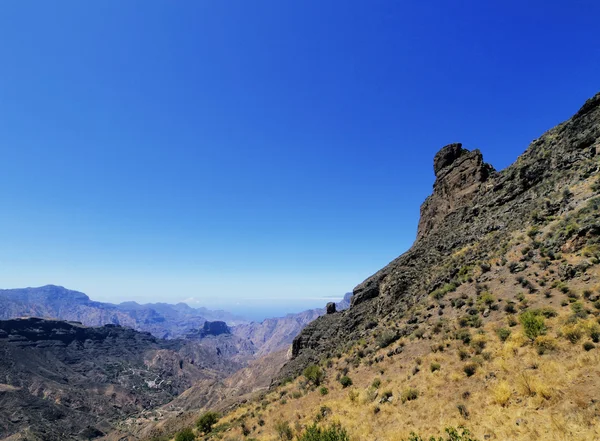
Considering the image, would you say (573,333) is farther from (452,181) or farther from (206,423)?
(452,181)

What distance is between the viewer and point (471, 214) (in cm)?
4175

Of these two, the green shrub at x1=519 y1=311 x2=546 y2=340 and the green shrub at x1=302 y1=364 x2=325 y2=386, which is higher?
the green shrub at x1=519 y1=311 x2=546 y2=340

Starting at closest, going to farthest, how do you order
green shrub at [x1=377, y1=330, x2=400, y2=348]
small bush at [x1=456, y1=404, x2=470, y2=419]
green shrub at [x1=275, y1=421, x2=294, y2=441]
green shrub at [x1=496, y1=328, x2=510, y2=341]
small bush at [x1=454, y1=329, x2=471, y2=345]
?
small bush at [x1=456, y1=404, x2=470, y2=419] < green shrub at [x1=496, y1=328, x2=510, y2=341] < green shrub at [x1=275, y1=421, x2=294, y2=441] < small bush at [x1=454, y1=329, x2=471, y2=345] < green shrub at [x1=377, y1=330, x2=400, y2=348]

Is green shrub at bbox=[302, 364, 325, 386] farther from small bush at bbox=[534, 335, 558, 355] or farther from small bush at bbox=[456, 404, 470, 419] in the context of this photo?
small bush at bbox=[534, 335, 558, 355]

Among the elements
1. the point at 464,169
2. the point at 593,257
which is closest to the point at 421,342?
the point at 593,257

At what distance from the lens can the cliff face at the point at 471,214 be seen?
3191 centimetres

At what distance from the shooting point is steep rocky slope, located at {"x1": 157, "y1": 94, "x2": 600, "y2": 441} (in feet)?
40.2

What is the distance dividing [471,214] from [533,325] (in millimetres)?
28933

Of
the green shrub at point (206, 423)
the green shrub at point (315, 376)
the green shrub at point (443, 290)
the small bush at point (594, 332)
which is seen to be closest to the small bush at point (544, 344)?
the small bush at point (594, 332)

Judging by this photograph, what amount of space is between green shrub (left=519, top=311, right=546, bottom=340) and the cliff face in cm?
1082

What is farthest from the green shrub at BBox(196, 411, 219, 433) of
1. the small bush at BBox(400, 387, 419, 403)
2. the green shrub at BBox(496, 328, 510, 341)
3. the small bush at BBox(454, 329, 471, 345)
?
the green shrub at BBox(496, 328, 510, 341)

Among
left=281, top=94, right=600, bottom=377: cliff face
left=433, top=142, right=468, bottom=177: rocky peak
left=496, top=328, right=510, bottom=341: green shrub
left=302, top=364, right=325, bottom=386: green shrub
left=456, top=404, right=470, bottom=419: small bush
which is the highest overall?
left=433, top=142, right=468, bottom=177: rocky peak

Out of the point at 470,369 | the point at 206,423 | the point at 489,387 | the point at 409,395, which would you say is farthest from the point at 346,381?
the point at 206,423

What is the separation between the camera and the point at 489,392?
44.1ft
